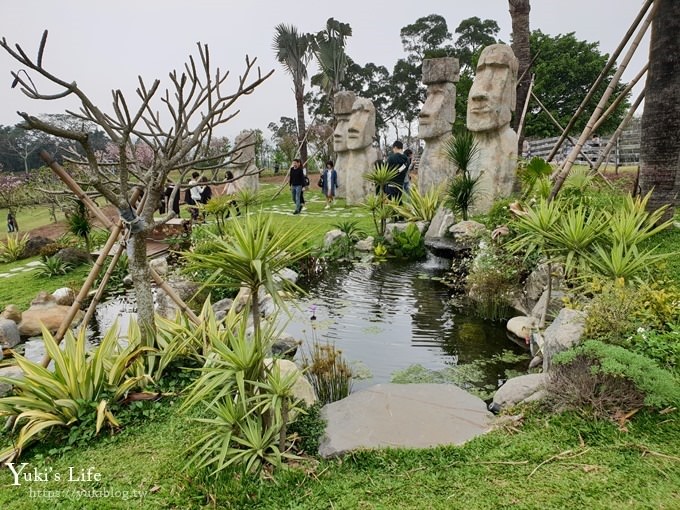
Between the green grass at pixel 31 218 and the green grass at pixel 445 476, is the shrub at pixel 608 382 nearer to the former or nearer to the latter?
the green grass at pixel 445 476

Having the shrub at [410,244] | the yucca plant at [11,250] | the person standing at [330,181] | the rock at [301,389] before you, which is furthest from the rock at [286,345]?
the person standing at [330,181]

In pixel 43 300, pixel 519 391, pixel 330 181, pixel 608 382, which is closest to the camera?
pixel 608 382

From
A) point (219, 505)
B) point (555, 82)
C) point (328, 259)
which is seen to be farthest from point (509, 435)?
point (555, 82)

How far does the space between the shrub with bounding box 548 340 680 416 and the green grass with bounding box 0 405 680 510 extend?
0.13 meters

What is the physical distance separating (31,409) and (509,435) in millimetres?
3078

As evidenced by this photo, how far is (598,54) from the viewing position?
20500mm

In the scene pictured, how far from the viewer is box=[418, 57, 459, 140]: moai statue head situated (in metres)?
12.2

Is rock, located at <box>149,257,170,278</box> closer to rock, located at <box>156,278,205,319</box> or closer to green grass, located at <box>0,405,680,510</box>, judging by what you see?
rock, located at <box>156,278,205,319</box>

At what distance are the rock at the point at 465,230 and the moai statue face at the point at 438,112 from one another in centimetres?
488

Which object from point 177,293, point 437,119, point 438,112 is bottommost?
point 177,293

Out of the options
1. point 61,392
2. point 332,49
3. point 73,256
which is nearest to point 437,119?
point 73,256

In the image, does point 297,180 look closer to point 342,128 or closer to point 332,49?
point 342,128

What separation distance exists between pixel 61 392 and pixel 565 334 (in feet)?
11.9

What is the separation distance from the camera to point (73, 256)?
339 inches
